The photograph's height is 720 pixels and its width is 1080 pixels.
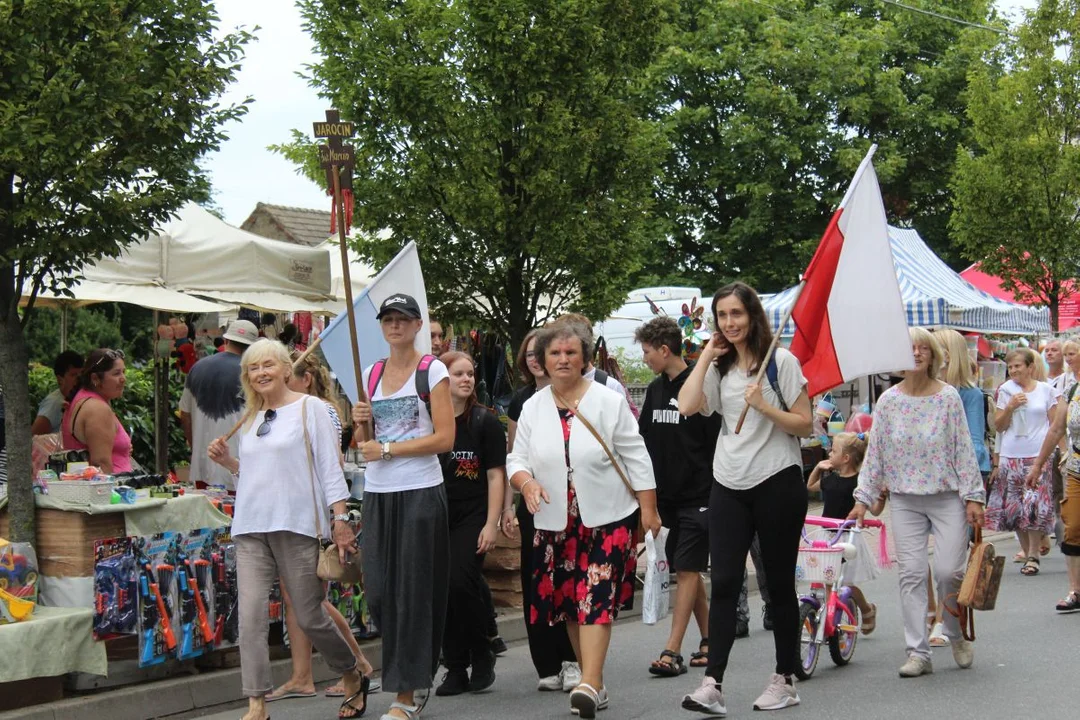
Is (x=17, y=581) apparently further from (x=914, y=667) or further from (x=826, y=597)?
(x=914, y=667)

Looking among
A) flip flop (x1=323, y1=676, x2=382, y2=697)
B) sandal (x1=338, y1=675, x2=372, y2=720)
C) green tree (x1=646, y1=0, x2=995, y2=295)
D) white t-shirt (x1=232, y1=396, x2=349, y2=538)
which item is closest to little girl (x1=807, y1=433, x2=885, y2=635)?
flip flop (x1=323, y1=676, x2=382, y2=697)

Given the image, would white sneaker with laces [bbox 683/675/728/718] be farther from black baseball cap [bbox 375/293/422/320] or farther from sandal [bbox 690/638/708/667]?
black baseball cap [bbox 375/293/422/320]

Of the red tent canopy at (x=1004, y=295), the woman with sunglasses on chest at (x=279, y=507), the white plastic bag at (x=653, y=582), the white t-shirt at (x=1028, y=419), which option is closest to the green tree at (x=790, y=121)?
the red tent canopy at (x=1004, y=295)

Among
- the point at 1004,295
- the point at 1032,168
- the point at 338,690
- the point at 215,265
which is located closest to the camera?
the point at 338,690

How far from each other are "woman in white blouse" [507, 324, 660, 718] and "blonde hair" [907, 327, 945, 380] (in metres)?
1.86

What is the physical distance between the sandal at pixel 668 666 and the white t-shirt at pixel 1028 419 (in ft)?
17.5

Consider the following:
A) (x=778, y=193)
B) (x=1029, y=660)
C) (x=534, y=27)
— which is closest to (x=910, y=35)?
(x=778, y=193)

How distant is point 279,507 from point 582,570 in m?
1.45

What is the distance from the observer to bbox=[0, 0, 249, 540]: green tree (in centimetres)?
675

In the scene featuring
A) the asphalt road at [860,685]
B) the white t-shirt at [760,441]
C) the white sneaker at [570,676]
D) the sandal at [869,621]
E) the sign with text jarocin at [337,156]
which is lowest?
the asphalt road at [860,685]

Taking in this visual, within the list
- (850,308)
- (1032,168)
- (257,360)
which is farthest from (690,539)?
(1032,168)

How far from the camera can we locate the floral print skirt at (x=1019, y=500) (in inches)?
457

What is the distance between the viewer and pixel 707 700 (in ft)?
20.3

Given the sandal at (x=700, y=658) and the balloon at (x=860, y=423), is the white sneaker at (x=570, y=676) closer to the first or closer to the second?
the sandal at (x=700, y=658)
